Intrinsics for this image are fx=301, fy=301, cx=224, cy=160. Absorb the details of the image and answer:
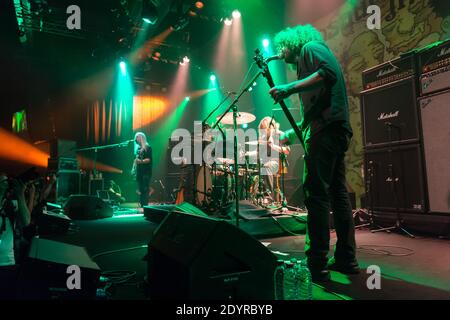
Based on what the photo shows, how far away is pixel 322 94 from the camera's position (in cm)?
218

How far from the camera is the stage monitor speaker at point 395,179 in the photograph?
377 centimetres

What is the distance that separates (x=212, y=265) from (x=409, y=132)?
3578 mm

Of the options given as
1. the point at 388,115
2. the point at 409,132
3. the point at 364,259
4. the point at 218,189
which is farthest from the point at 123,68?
the point at 364,259

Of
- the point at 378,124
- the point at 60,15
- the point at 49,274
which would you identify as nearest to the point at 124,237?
the point at 49,274

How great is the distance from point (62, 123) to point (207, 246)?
10.8 meters

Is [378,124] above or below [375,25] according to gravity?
below

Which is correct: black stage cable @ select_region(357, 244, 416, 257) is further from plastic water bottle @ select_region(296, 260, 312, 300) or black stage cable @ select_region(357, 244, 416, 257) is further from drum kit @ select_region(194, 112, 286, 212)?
drum kit @ select_region(194, 112, 286, 212)

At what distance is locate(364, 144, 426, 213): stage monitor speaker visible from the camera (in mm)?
3766

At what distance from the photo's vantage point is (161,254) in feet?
5.58

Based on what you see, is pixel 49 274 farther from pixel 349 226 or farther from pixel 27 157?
pixel 27 157

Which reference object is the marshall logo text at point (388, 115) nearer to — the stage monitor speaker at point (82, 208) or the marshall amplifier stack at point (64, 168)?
the stage monitor speaker at point (82, 208)

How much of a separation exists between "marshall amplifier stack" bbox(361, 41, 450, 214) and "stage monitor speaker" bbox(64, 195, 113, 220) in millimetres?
5069

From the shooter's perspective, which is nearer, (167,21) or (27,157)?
(167,21)

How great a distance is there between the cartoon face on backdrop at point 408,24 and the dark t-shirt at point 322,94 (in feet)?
13.2
